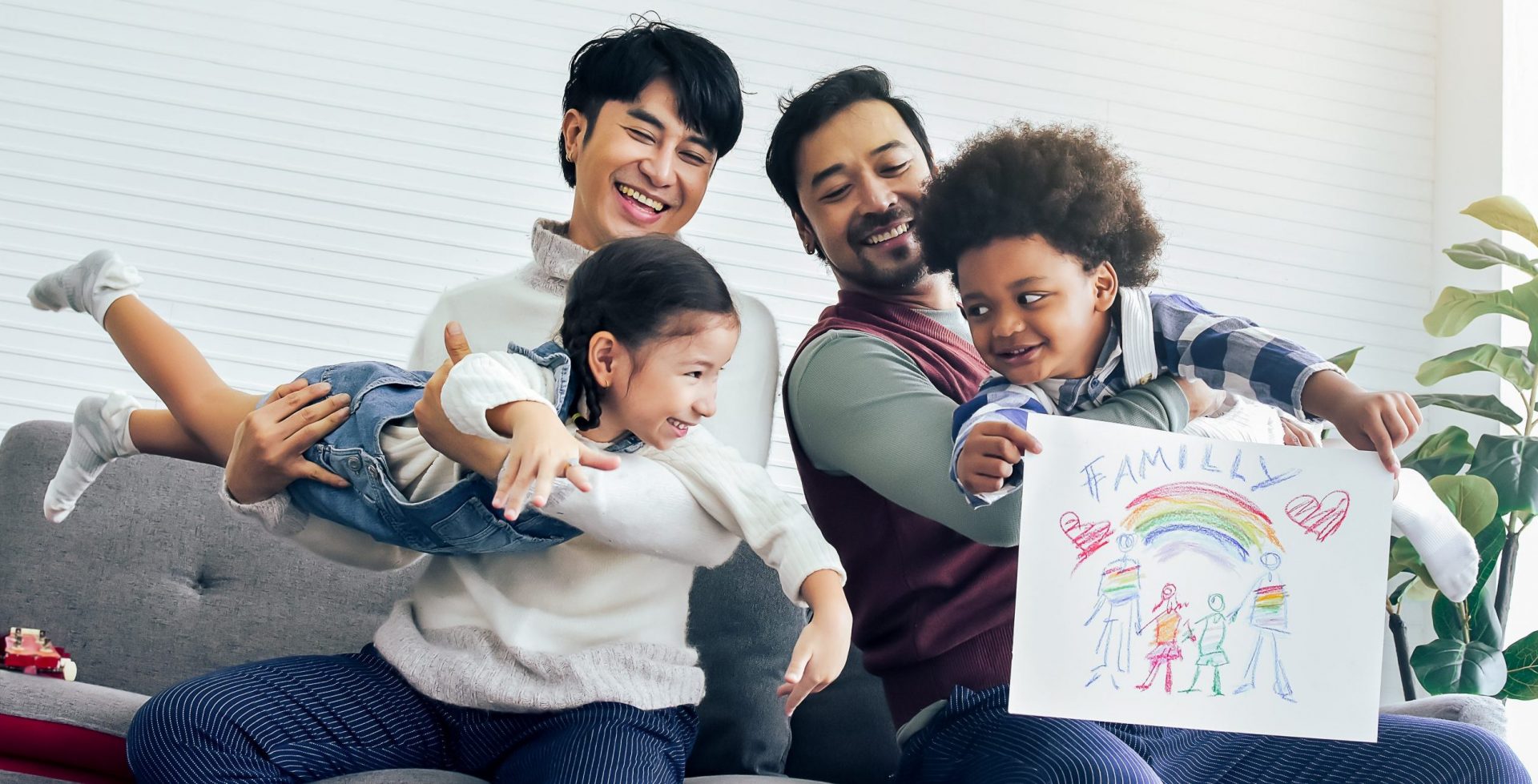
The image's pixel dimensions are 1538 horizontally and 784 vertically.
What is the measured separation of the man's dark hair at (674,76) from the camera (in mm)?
1815

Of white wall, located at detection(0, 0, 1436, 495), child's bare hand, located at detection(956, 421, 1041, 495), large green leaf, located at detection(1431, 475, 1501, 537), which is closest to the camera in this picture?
child's bare hand, located at detection(956, 421, 1041, 495)

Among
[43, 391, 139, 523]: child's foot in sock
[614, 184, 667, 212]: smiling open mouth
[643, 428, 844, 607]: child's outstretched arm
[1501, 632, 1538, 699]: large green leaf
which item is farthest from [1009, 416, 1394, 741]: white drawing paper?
[1501, 632, 1538, 699]: large green leaf

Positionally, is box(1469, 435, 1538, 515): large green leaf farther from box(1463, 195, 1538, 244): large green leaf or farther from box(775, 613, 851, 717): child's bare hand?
box(775, 613, 851, 717): child's bare hand

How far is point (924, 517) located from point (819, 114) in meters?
0.62

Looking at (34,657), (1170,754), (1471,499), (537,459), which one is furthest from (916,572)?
(1471,499)

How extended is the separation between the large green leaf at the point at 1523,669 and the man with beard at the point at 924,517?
137cm

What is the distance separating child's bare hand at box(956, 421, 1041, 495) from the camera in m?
1.22

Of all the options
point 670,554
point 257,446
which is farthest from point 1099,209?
point 257,446

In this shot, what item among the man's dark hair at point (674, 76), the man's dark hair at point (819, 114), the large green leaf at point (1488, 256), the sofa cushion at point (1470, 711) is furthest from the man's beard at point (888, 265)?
the large green leaf at point (1488, 256)

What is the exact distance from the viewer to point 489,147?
10.2 ft

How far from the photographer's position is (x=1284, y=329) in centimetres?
345

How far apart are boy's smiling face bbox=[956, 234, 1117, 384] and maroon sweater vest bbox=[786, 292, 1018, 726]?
0.13m

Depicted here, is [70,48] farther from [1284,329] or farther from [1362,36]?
[1362,36]

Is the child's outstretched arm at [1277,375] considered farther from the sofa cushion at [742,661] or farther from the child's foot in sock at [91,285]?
the child's foot in sock at [91,285]
